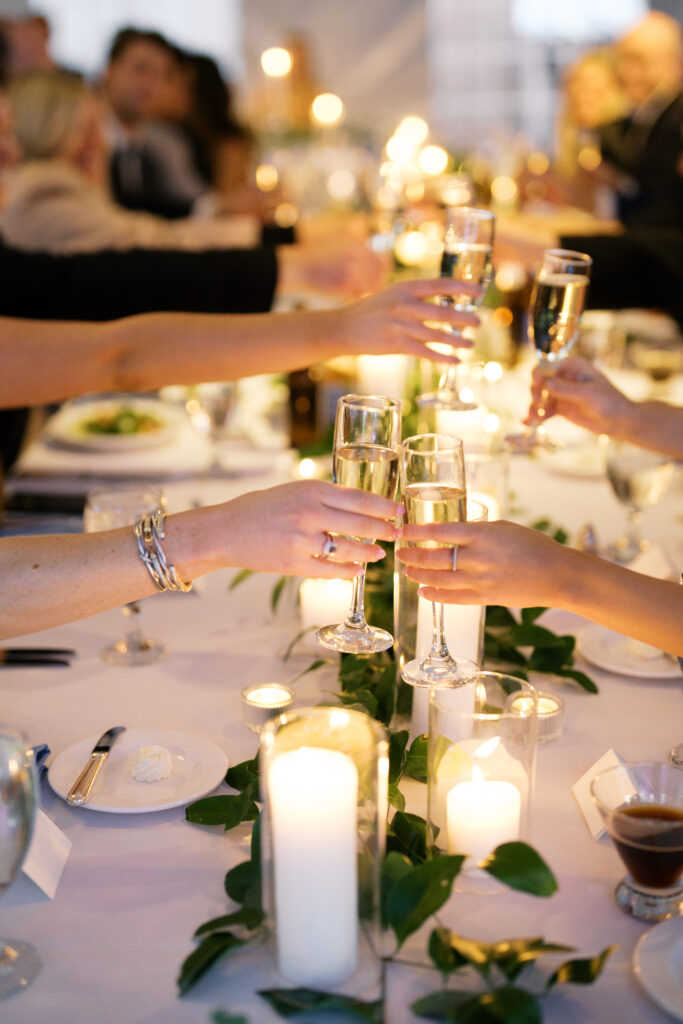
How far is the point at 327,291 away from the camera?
2416 millimetres

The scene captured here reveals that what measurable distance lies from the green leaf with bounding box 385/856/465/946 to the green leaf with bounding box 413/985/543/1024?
66 millimetres

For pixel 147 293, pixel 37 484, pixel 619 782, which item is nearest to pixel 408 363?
pixel 147 293

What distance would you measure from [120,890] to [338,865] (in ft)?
0.88

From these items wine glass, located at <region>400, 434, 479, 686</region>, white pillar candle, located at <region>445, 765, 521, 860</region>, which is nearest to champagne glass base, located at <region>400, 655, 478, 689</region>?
wine glass, located at <region>400, 434, 479, 686</region>

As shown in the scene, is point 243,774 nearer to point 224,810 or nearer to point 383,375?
point 224,810

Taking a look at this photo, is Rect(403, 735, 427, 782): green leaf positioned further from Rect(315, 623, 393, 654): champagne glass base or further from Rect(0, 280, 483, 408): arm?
Rect(0, 280, 483, 408): arm

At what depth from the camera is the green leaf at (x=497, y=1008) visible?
2.45ft

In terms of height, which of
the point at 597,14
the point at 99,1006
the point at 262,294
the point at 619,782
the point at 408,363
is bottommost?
the point at 99,1006

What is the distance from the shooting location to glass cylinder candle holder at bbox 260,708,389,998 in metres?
0.77

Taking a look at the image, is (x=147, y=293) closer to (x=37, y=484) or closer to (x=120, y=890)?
(x=37, y=484)

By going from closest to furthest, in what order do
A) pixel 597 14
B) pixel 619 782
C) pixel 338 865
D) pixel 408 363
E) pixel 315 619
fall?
pixel 338 865 < pixel 619 782 < pixel 315 619 < pixel 408 363 < pixel 597 14

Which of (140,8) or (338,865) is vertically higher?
(140,8)

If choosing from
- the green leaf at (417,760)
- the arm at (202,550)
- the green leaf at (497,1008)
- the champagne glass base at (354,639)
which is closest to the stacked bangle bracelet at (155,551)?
the arm at (202,550)

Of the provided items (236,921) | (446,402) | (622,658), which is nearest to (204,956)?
(236,921)
